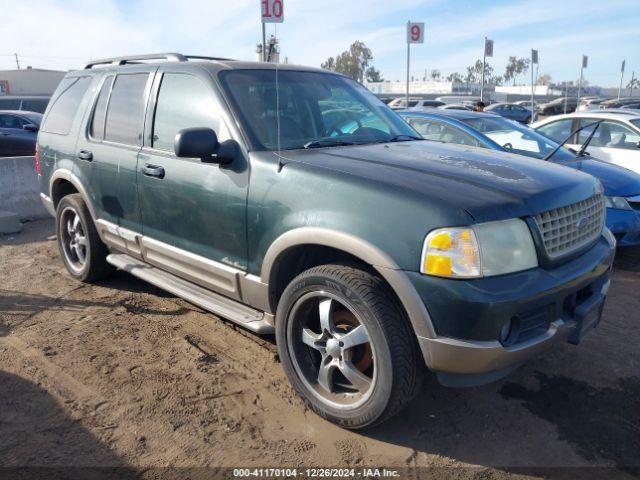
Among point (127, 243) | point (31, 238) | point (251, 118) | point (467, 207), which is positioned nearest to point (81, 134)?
point (127, 243)

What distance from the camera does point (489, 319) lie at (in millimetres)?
2367

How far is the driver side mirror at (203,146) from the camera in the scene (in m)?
3.04

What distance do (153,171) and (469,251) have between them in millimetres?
2339

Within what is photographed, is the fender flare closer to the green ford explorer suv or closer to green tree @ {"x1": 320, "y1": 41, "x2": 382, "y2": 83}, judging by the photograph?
the green ford explorer suv

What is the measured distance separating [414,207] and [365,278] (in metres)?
0.44

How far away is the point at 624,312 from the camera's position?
14.7 feet

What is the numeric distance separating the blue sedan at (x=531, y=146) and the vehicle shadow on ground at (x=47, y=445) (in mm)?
4638

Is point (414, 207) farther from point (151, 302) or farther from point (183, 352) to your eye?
point (151, 302)

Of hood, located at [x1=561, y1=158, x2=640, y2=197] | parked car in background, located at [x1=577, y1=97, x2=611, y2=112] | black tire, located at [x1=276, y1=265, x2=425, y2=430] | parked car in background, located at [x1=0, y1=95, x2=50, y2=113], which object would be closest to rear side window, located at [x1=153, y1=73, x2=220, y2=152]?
black tire, located at [x1=276, y1=265, x2=425, y2=430]

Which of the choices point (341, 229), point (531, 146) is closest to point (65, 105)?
point (341, 229)

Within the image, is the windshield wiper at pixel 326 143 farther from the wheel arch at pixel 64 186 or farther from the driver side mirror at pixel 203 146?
the wheel arch at pixel 64 186

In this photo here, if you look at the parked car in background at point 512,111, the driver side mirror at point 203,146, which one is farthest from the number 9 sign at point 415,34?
the parked car in background at point 512,111

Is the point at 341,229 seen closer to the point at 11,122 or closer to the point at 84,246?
the point at 84,246

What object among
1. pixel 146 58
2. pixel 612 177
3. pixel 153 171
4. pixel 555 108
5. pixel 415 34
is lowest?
pixel 555 108
